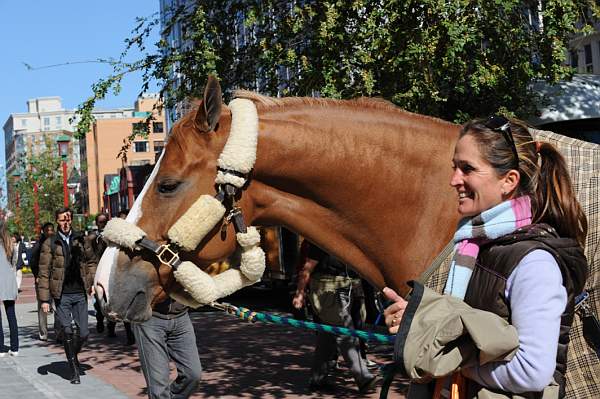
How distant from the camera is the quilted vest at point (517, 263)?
217 cm

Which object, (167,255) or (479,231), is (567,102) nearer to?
(167,255)

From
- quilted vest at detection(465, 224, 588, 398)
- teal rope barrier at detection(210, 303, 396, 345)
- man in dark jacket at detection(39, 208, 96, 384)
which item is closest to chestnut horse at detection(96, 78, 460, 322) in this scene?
teal rope barrier at detection(210, 303, 396, 345)

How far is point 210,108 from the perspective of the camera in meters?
3.27

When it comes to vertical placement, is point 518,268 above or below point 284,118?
below

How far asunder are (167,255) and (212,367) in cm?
807

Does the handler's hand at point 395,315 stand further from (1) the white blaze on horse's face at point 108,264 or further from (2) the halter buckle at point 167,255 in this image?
(1) the white blaze on horse's face at point 108,264

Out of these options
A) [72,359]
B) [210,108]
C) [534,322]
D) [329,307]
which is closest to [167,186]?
[210,108]

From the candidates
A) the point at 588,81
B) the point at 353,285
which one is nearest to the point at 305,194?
the point at 353,285

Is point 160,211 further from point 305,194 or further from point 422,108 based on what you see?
point 422,108

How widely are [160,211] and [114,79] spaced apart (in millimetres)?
8939

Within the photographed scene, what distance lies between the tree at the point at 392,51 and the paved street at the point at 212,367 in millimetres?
3346

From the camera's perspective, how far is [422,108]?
10.0 metres

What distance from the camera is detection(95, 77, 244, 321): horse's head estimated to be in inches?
128

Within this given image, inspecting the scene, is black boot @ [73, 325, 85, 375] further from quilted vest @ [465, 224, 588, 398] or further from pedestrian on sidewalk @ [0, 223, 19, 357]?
quilted vest @ [465, 224, 588, 398]
